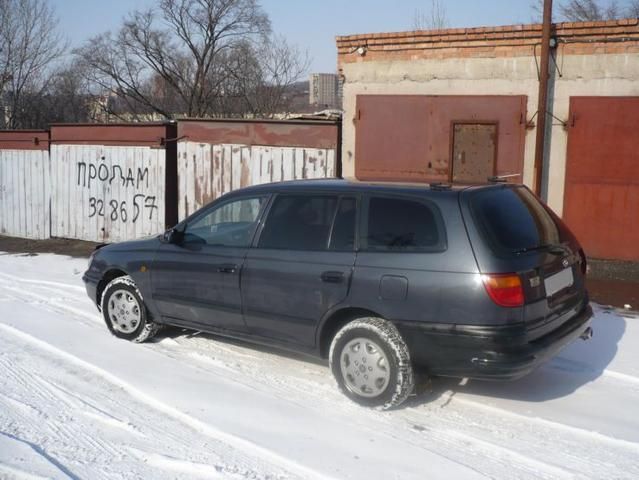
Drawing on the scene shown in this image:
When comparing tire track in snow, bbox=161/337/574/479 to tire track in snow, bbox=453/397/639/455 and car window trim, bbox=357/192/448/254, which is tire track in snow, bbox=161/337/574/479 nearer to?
tire track in snow, bbox=453/397/639/455

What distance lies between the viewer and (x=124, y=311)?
6641mm

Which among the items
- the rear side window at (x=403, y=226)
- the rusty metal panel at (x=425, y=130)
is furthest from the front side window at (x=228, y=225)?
the rusty metal panel at (x=425, y=130)

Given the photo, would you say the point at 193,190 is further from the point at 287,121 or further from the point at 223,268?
the point at 223,268

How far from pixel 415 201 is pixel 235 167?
24.9ft

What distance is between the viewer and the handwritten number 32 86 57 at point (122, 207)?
13.0 m

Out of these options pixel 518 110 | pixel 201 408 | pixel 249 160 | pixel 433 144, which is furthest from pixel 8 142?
pixel 201 408

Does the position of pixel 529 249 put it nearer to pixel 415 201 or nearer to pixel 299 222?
pixel 415 201

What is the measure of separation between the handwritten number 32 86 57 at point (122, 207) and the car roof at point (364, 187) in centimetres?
744

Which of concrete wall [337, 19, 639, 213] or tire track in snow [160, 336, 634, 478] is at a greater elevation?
concrete wall [337, 19, 639, 213]

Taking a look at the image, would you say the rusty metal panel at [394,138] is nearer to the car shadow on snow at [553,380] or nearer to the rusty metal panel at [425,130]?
the rusty metal panel at [425,130]

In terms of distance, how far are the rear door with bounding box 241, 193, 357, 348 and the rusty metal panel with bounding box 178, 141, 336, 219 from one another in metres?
5.75

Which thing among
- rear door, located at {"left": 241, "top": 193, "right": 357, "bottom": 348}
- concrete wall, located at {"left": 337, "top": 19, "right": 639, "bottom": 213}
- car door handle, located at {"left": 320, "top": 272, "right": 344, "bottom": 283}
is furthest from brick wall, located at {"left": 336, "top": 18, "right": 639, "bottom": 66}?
car door handle, located at {"left": 320, "top": 272, "right": 344, "bottom": 283}

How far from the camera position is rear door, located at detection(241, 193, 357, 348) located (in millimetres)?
5141

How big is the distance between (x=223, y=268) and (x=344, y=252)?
3.99 ft
